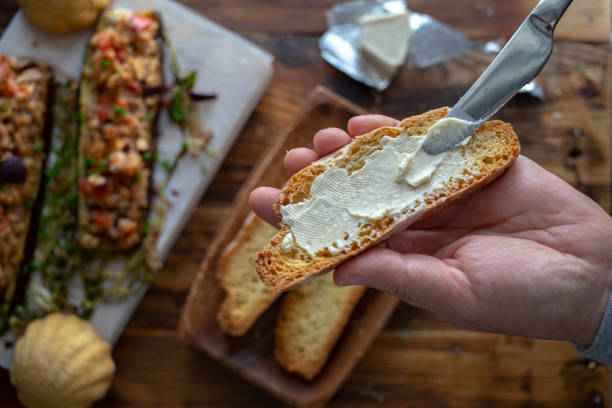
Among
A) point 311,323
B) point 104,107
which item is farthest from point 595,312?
point 104,107

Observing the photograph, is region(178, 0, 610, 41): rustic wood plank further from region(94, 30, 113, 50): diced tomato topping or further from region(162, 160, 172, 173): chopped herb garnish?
region(162, 160, 172, 173): chopped herb garnish

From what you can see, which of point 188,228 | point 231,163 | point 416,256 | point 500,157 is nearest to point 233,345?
point 188,228

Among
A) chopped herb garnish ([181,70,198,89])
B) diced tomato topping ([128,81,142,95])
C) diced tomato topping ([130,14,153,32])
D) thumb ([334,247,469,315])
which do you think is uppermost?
diced tomato topping ([130,14,153,32])

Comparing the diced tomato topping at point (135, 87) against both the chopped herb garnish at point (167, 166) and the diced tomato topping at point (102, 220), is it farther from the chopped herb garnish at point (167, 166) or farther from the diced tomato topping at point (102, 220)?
the diced tomato topping at point (102, 220)

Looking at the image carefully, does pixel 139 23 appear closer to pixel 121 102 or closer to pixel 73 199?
pixel 121 102

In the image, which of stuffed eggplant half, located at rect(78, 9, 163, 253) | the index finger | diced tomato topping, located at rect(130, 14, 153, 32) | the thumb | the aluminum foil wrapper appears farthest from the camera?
the aluminum foil wrapper

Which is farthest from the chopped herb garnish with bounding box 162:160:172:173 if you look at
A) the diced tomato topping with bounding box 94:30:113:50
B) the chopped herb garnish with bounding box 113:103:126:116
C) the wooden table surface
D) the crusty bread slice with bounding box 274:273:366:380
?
the crusty bread slice with bounding box 274:273:366:380

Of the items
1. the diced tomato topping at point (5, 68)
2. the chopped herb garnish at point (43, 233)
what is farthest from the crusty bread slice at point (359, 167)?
the diced tomato topping at point (5, 68)
